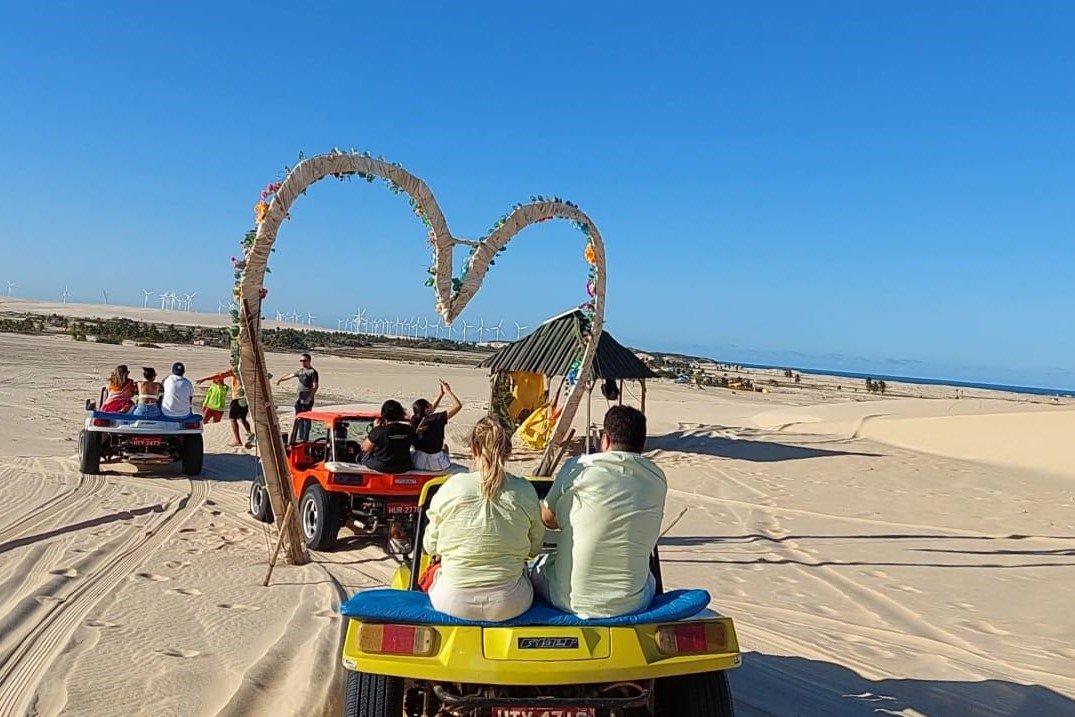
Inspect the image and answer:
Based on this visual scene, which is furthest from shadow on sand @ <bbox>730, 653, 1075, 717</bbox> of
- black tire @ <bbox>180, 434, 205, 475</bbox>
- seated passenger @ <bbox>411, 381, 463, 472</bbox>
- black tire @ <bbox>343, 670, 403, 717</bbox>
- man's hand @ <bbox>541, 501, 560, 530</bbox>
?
black tire @ <bbox>180, 434, 205, 475</bbox>

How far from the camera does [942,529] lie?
490 inches

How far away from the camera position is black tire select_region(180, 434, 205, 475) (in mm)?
13703

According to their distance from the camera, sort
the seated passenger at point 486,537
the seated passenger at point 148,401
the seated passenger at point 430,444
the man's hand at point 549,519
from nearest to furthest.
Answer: the seated passenger at point 486,537 < the man's hand at point 549,519 < the seated passenger at point 430,444 < the seated passenger at point 148,401

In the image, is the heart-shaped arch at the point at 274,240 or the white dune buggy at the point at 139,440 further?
the white dune buggy at the point at 139,440

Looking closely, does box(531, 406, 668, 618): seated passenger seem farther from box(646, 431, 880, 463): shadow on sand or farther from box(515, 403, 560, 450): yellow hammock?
box(646, 431, 880, 463): shadow on sand

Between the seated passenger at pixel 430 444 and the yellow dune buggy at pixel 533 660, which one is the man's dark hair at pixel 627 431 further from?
the seated passenger at pixel 430 444

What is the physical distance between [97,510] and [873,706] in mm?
8878

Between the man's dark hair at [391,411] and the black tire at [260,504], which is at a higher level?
the man's dark hair at [391,411]

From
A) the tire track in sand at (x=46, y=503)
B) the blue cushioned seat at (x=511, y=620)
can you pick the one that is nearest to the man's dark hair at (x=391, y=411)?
the tire track in sand at (x=46, y=503)

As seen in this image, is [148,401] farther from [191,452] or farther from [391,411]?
[391,411]

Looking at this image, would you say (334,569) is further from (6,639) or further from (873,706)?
(873,706)

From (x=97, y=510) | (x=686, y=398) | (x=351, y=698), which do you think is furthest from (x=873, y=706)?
(x=686, y=398)

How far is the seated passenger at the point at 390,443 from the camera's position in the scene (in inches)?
365

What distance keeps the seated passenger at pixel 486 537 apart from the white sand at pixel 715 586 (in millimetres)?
1368
